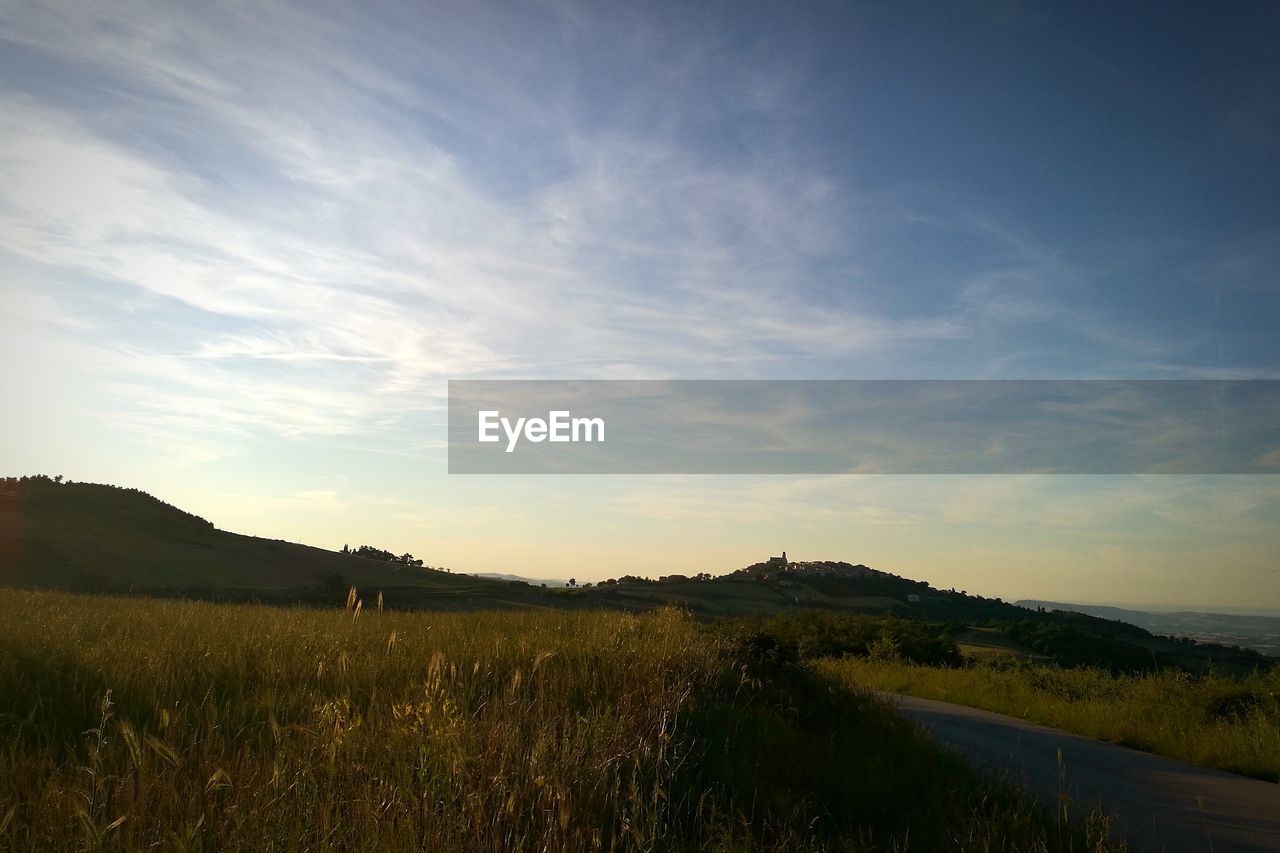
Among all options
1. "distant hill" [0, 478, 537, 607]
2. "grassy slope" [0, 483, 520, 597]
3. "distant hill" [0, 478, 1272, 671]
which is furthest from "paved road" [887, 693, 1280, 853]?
"grassy slope" [0, 483, 520, 597]

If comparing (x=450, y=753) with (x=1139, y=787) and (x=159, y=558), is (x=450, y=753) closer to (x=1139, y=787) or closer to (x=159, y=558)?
(x=1139, y=787)

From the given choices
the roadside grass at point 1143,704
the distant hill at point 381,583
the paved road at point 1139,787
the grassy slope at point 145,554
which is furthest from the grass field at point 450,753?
the grassy slope at point 145,554

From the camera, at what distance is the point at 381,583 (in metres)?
53.5

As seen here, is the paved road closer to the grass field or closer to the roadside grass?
the roadside grass

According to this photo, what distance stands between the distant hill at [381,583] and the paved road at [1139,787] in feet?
61.2

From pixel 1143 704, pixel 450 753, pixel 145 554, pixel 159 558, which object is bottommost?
pixel 1143 704

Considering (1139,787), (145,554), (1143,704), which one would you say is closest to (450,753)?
(1139,787)

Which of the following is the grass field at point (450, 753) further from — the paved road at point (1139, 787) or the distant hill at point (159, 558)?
the distant hill at point (159, 558)

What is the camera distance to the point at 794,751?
7340 millimetres

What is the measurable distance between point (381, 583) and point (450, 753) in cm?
5220

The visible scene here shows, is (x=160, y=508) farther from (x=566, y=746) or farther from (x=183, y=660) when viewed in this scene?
(x=566, y=746)

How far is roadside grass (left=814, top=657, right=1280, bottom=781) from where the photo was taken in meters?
11.4

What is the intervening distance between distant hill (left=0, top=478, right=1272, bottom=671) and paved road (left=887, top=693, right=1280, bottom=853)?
1865cm

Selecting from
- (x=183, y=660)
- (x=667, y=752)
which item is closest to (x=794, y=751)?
(x=667, y=752)
